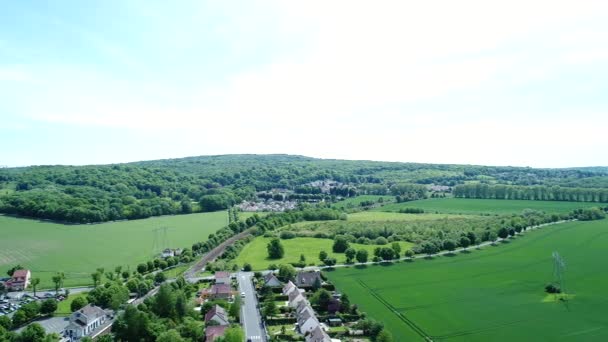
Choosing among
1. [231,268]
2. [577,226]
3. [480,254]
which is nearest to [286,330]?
[231,268]

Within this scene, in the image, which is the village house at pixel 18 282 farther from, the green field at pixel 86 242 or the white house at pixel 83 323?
the white house at pixel 83 323

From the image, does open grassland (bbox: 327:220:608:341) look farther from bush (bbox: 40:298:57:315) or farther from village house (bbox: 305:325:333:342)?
bush (bbox: 40:298:57:315)

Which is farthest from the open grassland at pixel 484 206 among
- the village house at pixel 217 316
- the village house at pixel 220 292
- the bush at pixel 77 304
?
the bush at pixel 77 304

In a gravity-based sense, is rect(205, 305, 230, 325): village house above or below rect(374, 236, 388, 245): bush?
below

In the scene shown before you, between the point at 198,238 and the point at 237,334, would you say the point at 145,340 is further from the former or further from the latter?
the point at 198,238

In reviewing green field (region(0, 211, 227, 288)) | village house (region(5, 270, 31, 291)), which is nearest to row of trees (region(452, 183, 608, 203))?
green field (region(0, 211, 227, 288))

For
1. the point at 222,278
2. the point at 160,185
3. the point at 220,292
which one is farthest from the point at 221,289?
the point at 160,185
